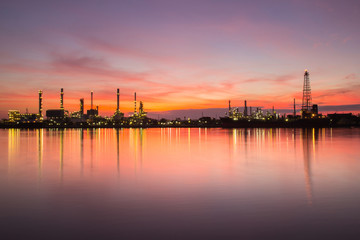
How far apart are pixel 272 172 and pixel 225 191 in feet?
17.5

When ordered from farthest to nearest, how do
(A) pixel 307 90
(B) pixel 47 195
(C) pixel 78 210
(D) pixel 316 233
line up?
(A) pixel 307 90 < (B) pixel 47 195 < (C) pixel 78 210 < (D) pixel 316 233

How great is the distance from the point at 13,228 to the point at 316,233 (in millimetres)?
7023

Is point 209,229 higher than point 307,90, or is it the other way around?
point 307,90

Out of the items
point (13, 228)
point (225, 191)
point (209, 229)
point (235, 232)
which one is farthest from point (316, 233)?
point (13, 228)

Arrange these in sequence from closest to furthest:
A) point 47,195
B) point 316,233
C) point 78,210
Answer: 1. point 316,233
2. point 78,210
3. point 47,195

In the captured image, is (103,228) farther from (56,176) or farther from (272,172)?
(272,172)

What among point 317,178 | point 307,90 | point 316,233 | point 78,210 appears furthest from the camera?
point 307,90

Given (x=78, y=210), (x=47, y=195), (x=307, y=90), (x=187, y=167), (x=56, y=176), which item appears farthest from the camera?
Answer: (x=307, y=90)

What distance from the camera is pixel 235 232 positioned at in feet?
21.4

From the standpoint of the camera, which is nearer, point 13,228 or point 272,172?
point 13,228

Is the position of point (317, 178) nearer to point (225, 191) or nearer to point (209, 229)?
point (225, 191)

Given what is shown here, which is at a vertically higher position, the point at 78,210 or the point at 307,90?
Answer: the point at 307,90

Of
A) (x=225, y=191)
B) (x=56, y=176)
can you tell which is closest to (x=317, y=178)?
(x=225, y=191)

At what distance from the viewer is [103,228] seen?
677 cm
